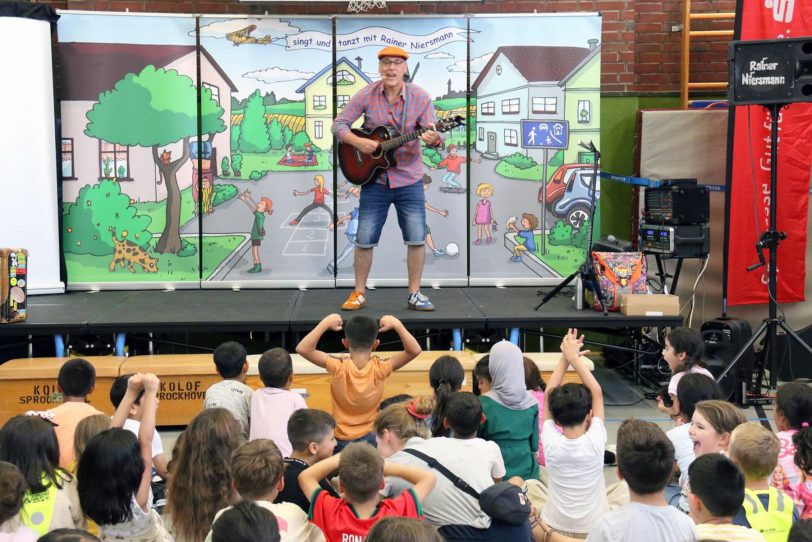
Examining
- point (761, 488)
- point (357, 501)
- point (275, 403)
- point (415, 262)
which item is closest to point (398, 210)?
point (415, 262)

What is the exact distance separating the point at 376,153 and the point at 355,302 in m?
1.11

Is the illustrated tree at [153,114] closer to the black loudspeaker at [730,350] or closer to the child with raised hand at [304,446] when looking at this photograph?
the black loudspeaker at [730,350]

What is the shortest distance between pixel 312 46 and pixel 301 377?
10.7 feet

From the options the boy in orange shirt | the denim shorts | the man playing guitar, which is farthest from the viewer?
the denim shorts

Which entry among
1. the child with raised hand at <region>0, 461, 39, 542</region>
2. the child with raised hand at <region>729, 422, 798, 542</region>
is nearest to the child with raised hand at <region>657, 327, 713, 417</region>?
the child with raised hand at <region>729, 422, 798, 542</region>

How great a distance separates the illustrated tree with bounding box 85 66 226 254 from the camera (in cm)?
845

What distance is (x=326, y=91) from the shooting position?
28.2 feet

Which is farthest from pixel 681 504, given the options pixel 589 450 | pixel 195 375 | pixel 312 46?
pixel 312 46

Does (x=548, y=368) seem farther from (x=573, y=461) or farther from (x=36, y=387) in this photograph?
(x=36, y=387)

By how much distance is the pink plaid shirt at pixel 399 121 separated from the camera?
7.15 meters

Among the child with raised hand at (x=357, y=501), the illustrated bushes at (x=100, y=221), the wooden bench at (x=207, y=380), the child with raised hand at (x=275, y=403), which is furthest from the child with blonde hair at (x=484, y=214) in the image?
the child with raised hand at (x=357, y=501)

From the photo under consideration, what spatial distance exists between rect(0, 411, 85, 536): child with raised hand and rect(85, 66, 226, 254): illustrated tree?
5323 mm

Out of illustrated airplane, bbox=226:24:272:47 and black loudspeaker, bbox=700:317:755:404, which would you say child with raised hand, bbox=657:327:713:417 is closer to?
black loudspeaker, bbox=700:317:755:404

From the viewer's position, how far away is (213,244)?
860cm
